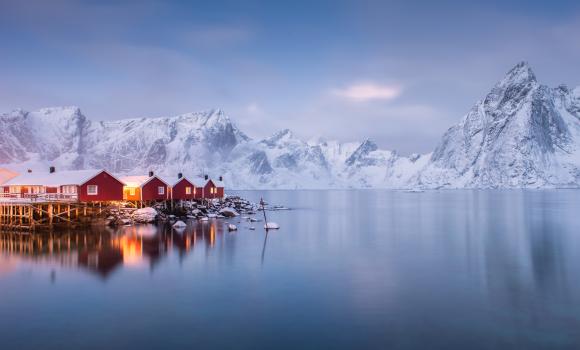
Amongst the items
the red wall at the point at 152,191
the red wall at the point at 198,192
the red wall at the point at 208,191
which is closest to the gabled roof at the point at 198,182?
the red wall at the point at 198,192

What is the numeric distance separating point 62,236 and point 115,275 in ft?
63.8

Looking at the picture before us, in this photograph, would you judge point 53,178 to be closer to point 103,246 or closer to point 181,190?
point 181,190

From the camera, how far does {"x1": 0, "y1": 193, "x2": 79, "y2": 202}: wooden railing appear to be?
49125 millimetres

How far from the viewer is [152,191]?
6575 centimetres

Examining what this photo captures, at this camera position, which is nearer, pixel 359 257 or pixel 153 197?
pixel 359 257

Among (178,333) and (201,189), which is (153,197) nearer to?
(201,189)

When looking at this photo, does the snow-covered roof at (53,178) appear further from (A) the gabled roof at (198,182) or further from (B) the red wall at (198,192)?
(B) the red wall at (198,192)

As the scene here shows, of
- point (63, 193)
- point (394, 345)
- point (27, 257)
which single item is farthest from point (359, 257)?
point (63, 193)

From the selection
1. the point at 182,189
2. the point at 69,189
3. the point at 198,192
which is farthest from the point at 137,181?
the point at 198,192

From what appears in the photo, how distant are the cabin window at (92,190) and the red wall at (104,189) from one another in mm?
244

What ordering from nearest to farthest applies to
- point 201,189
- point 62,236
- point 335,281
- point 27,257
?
1. point 335,281
2. point 27,257
3. point 62,236
4. point 201,189

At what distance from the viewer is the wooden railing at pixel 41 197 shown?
49.1 meters

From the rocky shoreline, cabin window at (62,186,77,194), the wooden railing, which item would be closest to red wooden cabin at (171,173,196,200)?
the rocky shoreline

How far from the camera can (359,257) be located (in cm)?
3512
